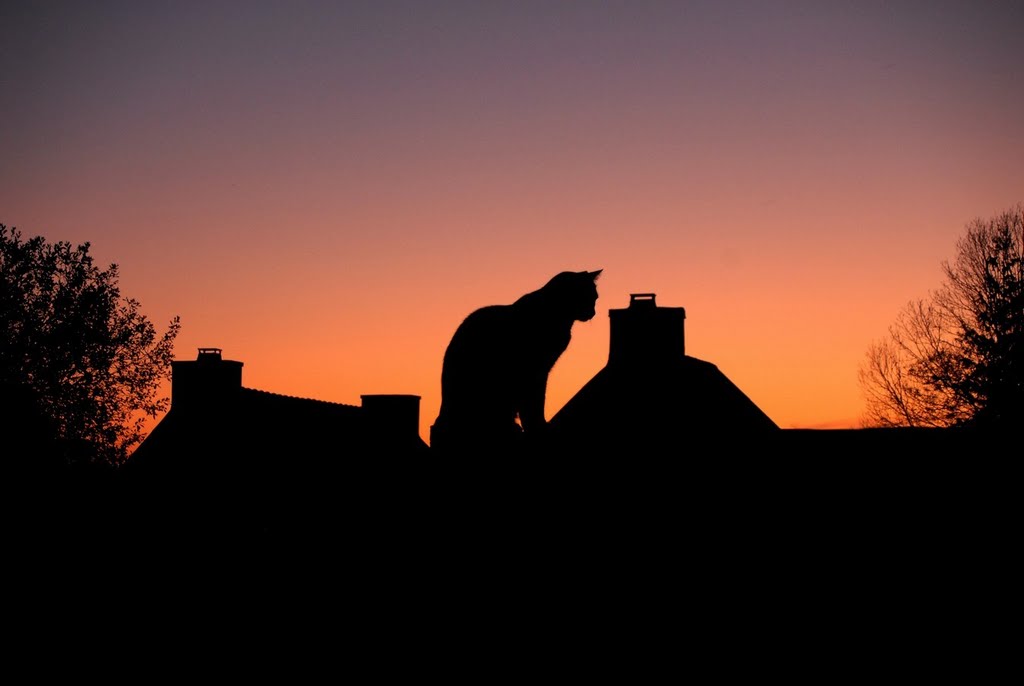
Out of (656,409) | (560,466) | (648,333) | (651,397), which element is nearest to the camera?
(560,466)

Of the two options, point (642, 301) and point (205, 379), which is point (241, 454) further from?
point (642, 301)

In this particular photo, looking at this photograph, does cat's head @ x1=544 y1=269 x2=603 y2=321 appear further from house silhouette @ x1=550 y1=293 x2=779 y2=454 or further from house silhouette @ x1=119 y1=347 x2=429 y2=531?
house silhouette @ x1=119 y1=347 x2=429 y2=531

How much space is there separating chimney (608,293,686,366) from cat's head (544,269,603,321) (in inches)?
349

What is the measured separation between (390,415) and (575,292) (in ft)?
43.2

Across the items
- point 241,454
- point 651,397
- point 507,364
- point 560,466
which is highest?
point 651,397

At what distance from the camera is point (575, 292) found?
27.7ft

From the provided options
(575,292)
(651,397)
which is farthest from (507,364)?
(651,397)

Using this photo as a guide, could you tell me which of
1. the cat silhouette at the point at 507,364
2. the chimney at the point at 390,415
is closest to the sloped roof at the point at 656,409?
the chimney at the point at 390,415

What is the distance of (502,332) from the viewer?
8375 mm

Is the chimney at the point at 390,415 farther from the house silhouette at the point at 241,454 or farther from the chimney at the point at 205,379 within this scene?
the chimney at the point at 205,379

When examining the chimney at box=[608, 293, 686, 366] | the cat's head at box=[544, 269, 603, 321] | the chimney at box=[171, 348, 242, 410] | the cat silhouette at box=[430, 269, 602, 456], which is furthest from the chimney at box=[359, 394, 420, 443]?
the cat's head at box=[544, 269, 603, 321]

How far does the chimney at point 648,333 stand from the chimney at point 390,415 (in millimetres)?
5372

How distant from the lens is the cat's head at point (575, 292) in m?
8.38

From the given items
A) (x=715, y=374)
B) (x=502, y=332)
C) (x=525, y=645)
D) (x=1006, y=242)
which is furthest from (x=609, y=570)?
(x=1006, y=242)
